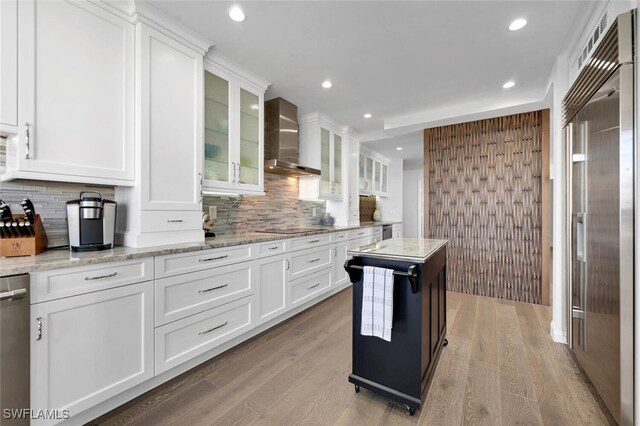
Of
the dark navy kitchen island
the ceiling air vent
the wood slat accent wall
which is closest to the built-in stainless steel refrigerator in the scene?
the ceiling air vent

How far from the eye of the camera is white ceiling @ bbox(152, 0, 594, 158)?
6.15 ft

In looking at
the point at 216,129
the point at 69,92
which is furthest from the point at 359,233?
the point at 69,92

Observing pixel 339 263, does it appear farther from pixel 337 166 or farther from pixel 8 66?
pixel 8 66

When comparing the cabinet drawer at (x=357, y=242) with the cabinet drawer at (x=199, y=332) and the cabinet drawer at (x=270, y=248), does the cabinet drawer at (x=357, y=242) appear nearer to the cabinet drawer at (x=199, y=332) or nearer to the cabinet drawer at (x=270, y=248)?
the cabinet drawer at (x=270, y=248)

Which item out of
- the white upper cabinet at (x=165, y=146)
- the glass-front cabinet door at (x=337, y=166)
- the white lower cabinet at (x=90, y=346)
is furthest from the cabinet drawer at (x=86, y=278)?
the glass-front cabinet door at (x=337, y=166)

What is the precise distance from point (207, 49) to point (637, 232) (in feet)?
9.86

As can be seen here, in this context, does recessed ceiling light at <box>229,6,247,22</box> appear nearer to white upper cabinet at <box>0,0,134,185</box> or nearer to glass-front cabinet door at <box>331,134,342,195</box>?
white upper cabinet at <box>0,0,134,185</box>

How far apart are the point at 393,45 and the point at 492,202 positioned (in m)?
2.54

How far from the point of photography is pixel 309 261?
3170 mm

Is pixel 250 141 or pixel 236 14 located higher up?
pixel 236 14

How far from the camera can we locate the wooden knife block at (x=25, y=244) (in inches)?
54.9

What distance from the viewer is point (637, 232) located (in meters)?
1.30

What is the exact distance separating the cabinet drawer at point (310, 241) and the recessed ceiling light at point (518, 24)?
2575 mm

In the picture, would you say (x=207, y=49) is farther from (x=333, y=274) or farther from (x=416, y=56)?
(x=333, y=274)
